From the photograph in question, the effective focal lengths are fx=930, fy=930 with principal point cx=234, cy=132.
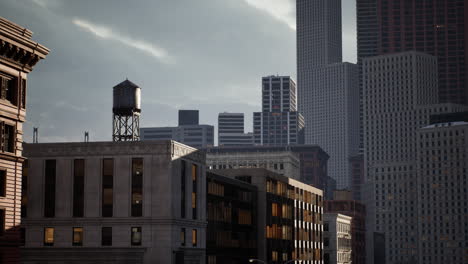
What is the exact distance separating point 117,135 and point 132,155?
19.8 metres

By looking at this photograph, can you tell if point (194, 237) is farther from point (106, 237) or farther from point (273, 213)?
point (273, 213)

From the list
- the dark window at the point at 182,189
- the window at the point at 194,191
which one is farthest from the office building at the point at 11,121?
the window at the point at 194,191

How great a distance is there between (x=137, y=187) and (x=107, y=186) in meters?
4.02

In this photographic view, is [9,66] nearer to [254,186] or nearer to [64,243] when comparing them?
[64,243]

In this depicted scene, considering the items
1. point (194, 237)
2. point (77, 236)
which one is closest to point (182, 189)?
point (194, 237)

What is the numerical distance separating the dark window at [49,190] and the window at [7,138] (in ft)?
157

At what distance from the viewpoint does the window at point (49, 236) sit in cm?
12075

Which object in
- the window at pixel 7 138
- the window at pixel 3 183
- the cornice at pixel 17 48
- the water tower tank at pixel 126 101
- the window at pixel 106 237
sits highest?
the water tower tank at pixel 126 101

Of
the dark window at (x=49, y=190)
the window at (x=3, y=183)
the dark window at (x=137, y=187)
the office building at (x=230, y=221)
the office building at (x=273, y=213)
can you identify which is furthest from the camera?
the office building at (x=273, y=213)

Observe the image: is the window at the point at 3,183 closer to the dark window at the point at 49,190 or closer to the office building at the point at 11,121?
the office building at the point at 11,121

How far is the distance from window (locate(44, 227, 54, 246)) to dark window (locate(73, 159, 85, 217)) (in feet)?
12.6

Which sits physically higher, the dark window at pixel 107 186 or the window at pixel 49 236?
the dark window at pixel 107 186

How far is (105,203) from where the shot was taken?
393 ft

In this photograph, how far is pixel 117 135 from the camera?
455 feet
